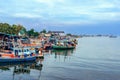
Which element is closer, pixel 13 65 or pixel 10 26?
pixel 13 65

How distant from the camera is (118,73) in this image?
171 ft

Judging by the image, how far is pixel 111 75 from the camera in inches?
1960

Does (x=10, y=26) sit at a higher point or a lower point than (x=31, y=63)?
higher

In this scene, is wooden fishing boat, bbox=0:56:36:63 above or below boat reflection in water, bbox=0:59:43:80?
above

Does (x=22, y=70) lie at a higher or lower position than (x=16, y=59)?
lower

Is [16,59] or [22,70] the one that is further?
[16,59]

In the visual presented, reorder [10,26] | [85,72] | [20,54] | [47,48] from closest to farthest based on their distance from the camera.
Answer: [85,72] → [20,54] → [47,48] → [10,26]

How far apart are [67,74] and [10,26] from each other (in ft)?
219

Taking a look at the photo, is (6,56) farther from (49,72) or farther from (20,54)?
(49,72)

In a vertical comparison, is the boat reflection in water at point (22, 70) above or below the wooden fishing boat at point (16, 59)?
below

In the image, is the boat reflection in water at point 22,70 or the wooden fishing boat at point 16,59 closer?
the boat reflection in water at point 22,70

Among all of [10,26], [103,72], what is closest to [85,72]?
[103,72]

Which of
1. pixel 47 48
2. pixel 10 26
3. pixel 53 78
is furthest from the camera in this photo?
pixel 10 26

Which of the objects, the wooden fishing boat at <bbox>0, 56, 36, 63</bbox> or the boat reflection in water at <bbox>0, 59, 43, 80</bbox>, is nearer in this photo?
the boat reflection in water at <bbox>0, 59, 43, 80</bbox>
